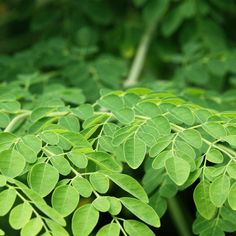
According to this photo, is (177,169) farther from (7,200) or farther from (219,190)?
(7,200)

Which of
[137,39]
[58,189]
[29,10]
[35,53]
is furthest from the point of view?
[29,10]

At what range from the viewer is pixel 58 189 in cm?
98

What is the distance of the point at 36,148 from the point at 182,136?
0.88ft

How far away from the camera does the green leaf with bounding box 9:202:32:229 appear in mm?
928

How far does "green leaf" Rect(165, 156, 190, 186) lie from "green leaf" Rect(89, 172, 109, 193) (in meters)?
0.11

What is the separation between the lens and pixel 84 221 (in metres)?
0.96

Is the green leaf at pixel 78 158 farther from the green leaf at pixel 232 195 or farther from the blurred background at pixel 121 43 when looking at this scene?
the blurred background at pixel 121 43

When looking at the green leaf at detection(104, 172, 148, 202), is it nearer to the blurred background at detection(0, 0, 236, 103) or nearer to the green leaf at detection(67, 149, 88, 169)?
the green leaf at detection(67, 149, 88, 169)

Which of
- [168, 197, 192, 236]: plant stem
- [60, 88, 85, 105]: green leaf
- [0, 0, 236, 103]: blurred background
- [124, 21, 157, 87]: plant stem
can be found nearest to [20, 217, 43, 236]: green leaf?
[60, 88, 85, 105]: green leaf

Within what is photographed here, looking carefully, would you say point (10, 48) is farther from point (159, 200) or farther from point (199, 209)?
point (199, 209)

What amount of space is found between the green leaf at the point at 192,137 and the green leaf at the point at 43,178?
25 centimetres

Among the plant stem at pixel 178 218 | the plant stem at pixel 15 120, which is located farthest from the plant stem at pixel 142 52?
the plant stem at pixel 15 120

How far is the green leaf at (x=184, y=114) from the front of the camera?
1.14 meters

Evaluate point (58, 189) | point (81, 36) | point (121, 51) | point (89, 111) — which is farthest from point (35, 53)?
point (58, 189)
